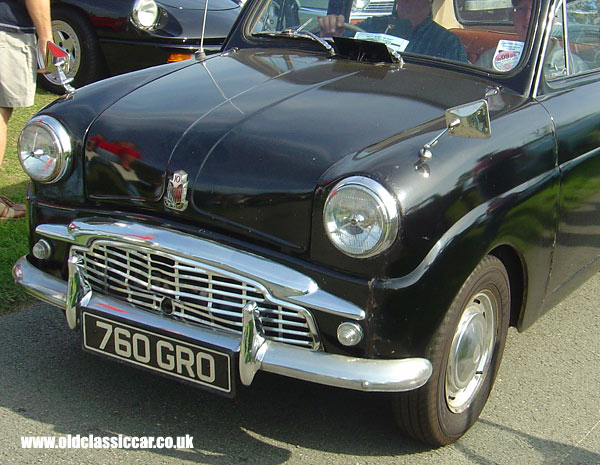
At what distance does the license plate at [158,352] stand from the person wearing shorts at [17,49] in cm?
214

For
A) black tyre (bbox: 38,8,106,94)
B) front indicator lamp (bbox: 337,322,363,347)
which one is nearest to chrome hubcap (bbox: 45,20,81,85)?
black tyre (bbox: 38,8,106,94)

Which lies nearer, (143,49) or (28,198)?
(28,198)

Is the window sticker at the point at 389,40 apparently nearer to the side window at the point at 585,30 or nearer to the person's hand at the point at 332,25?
the person's hand at the point at 332,25

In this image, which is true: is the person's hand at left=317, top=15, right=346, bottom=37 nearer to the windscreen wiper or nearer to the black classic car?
the windscreen wiper

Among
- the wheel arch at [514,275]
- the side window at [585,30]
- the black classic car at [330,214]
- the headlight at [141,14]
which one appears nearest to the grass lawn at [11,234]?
the black classic car at [330,214]

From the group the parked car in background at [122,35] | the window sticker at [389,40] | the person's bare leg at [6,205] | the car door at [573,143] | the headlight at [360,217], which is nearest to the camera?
the headlight at [360,217]

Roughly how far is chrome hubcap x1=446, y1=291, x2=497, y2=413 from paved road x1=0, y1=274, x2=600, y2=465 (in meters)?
0.20

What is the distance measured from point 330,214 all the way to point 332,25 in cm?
169

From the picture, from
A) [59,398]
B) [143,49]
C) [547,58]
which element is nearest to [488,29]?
[547,58]

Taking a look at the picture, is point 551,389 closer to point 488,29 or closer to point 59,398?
point 488,29

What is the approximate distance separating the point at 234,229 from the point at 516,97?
4.31 feet

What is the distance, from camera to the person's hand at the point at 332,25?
13.1ft

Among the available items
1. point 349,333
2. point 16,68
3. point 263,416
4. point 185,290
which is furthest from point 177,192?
point 16,68

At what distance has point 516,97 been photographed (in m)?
3.34
